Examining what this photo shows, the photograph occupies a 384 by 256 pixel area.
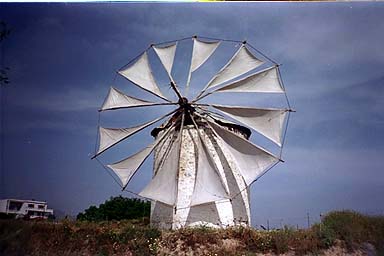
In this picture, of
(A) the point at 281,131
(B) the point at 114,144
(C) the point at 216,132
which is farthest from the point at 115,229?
(A) the point at 281,131

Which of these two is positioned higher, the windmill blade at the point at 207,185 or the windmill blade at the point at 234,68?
the windmill blade at the point at 234,68

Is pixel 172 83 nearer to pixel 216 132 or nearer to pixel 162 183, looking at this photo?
pixel 216 132

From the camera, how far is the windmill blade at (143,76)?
927 centimetres

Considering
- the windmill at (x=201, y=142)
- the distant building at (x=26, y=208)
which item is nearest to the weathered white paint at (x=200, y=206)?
the windmill at (x=201, y=142)

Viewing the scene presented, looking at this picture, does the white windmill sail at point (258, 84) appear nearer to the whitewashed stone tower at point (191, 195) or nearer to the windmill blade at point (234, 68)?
the windmill blade at point (234, 68)

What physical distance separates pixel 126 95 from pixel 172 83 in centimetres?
106

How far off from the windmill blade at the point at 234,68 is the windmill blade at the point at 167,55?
0.88 metres

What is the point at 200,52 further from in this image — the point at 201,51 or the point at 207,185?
the point at 207,185

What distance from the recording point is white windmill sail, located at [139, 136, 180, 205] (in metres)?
8.48

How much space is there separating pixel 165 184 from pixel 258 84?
2738mm

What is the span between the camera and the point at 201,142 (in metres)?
9.10

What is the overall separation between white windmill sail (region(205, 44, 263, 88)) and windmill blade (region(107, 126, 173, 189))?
5.25ft

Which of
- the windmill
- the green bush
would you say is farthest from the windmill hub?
the green bush

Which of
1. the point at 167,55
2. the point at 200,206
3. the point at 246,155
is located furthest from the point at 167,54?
the point at 200,206
